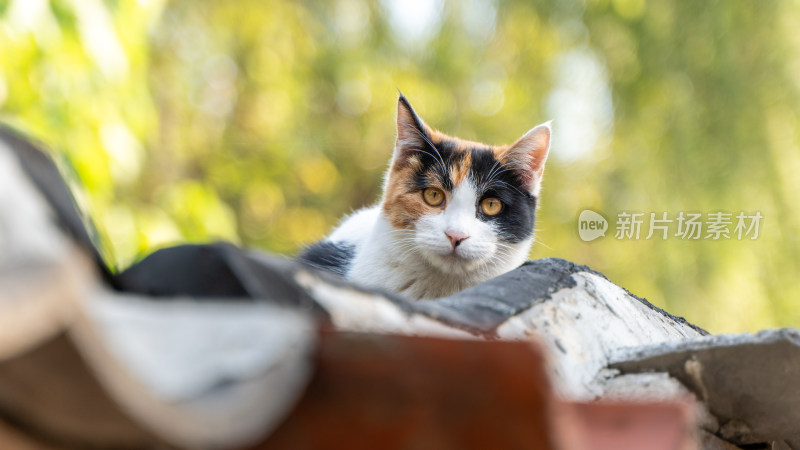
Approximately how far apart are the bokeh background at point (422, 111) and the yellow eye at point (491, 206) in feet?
0.97

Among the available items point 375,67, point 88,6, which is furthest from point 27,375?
point 375,67

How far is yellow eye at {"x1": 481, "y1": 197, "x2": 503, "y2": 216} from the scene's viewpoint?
1110mm

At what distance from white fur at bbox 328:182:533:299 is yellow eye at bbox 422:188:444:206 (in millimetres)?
18

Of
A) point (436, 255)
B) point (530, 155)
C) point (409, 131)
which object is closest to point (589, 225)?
point (530, 155)

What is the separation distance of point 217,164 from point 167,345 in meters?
4.07

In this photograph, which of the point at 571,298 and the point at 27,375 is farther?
the point at 571,298

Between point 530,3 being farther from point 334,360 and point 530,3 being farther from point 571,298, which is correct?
point 334,360

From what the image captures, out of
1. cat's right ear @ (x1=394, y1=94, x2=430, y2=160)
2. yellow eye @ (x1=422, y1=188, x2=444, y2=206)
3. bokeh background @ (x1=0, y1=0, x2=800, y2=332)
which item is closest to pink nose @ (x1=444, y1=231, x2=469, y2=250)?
yellow eye @ (x1=422, y1=188, x2=444, y2=206)

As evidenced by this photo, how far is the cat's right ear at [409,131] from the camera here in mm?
1167

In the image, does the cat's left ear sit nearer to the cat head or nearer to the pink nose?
the cat head

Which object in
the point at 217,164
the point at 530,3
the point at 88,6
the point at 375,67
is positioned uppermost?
the point at 530,3

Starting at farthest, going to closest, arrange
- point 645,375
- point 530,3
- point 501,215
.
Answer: point 530,3 → point 501,215 → point 645,375

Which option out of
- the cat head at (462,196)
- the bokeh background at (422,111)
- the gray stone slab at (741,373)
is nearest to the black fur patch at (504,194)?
the cat head at (462,196)

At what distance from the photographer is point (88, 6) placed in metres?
1.37
